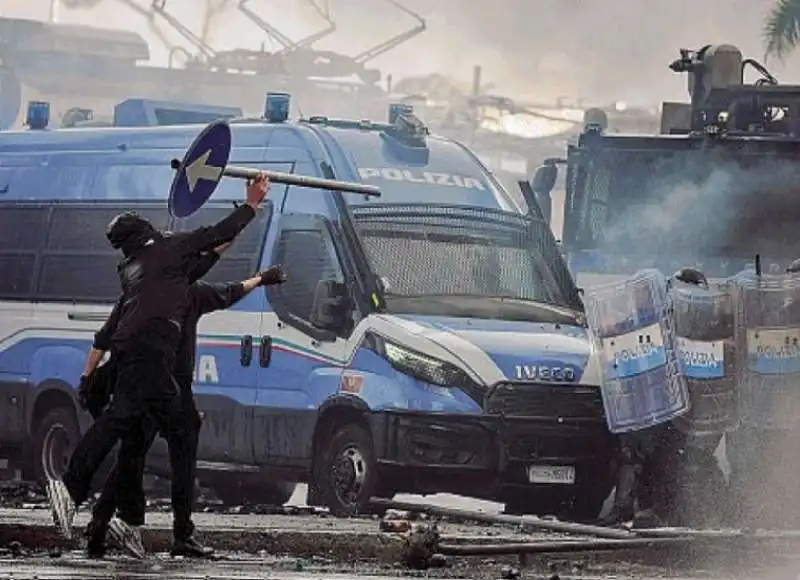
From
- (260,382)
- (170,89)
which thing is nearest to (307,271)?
(260,382)

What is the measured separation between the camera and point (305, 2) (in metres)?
35.8

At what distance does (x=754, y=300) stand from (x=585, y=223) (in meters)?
3.81

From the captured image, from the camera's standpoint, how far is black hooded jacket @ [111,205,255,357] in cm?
1070

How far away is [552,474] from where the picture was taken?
547 inches

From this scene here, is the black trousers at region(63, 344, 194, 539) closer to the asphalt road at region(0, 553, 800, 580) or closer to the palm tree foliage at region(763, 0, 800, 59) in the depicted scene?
the asphalt road at region(0, 553, 800, 580)

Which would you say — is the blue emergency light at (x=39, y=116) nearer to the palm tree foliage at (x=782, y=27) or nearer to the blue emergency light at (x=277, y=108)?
the blue emergency light at (x=277, y=108)

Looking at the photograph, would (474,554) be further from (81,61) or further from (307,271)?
(81,61)

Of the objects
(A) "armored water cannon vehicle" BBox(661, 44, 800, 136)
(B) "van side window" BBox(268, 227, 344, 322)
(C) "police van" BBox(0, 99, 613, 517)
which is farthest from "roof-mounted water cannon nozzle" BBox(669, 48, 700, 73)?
(B) "van side window" BBox(268, 227, 344, 322)

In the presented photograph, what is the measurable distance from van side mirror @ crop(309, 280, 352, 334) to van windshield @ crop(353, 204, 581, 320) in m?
0.26

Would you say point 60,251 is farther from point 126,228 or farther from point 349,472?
point 126,228

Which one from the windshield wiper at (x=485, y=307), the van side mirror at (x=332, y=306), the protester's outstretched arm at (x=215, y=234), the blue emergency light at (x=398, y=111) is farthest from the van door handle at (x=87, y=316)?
the protester's outstretched arm at (x=215, y=234)

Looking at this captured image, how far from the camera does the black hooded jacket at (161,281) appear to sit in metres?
10.7

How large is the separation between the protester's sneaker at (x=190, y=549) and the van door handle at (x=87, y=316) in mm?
5150

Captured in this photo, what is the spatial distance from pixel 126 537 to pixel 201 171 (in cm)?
182
